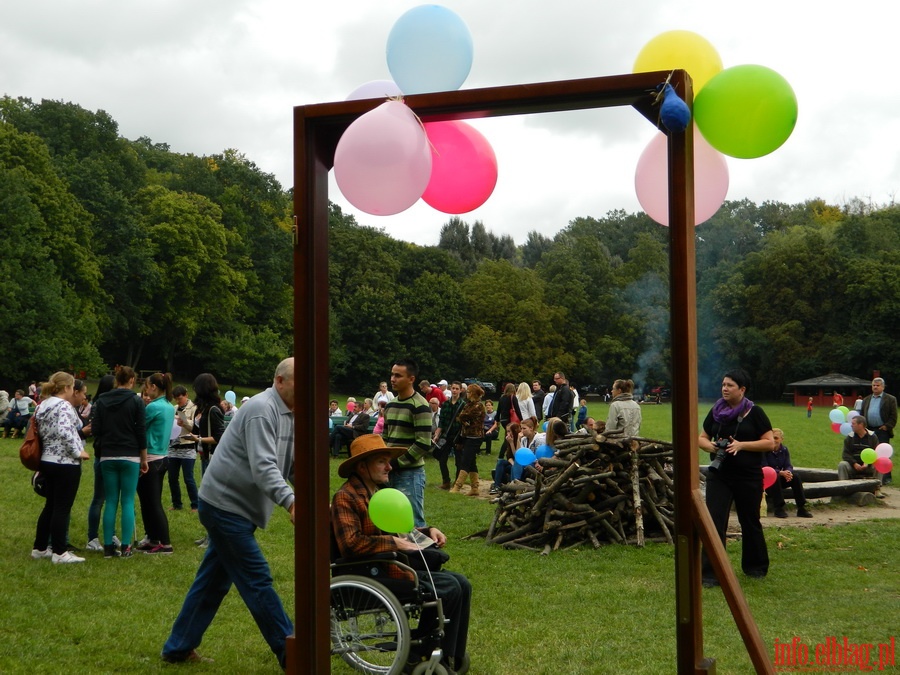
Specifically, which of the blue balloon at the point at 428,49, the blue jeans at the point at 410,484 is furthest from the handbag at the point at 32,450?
the blue balloon at the point at 428,49

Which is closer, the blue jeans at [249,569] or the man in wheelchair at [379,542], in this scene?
the blue jeans at [249,569]

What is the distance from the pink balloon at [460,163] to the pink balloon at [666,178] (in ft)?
2.29

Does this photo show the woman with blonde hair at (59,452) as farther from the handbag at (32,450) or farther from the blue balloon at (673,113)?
the blue balloon at (673,113)

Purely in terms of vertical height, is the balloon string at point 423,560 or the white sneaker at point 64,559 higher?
the balloon string at point 423,560

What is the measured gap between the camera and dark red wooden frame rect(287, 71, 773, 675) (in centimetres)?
339

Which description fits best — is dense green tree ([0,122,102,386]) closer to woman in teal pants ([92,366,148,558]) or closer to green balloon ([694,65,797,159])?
woman in teal pants ([92,366,148,558])

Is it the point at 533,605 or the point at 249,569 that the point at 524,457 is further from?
the point at 249,569

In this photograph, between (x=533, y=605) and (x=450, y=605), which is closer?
(x=450, y=605)

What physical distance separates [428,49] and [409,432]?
13.2 feet

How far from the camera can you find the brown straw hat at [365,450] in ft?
16.3

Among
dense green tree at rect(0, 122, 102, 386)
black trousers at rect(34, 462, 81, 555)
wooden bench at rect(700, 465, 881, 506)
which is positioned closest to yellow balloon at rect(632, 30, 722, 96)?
black trousers at rect(34, 462, 81, 555)

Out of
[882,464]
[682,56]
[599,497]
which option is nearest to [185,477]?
[599,497]

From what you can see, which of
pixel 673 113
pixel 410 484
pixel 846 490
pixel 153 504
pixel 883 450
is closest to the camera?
pixel 673 113

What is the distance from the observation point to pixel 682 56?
3.79 meters
